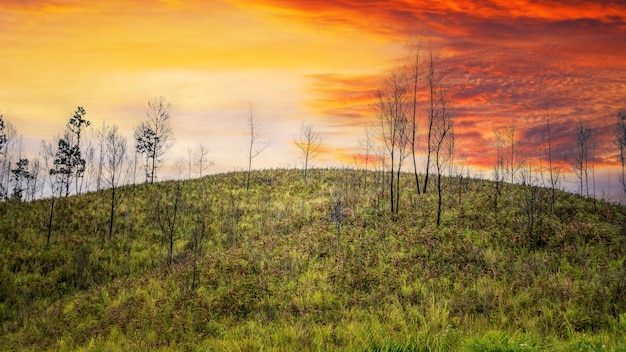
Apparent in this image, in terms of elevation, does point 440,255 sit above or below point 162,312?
above

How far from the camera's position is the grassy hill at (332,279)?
8.65 meters

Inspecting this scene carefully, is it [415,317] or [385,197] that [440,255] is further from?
[385,197]

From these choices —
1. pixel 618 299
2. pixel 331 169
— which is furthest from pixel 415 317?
pixel 331 169

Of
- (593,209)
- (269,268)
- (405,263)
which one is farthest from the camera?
(593,209)

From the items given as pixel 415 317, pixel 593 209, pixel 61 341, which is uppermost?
pixel 593 209

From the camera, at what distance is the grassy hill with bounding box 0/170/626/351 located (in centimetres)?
865

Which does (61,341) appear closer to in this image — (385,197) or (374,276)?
(374,276)

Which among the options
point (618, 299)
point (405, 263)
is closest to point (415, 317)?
point (405, 263)

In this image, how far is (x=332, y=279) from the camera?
13391mm

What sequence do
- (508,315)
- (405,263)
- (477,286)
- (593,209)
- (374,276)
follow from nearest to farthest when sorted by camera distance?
(508,315) < (477,286) < (374,276) < (405,263) < (593,209)

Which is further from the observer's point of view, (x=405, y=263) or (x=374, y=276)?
(x=405, y=263)

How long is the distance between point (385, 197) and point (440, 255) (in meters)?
12.2

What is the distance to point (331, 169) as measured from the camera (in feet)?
150

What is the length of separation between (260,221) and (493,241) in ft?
50.9
